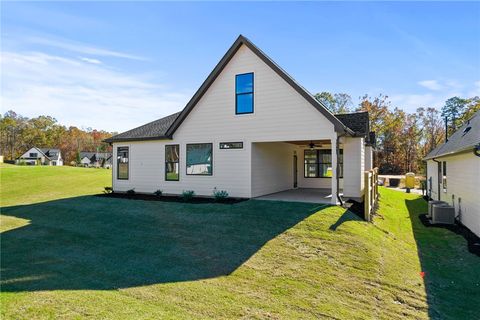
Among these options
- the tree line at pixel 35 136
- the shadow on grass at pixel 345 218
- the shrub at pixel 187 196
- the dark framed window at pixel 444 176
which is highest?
the tree line at pixel 35 136

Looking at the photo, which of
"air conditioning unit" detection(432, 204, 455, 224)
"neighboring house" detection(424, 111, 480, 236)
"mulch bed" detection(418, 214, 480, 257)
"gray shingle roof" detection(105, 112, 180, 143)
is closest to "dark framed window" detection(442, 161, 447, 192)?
"neighboring house" detection(424, 111, 480, 236)

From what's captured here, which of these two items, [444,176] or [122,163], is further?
[122,163]

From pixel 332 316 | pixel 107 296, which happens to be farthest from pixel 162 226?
pixel 332 316

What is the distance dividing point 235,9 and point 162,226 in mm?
9558

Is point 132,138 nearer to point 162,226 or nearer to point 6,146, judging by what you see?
point 162,226

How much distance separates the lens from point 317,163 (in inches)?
727

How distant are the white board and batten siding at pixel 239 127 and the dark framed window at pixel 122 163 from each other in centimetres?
178

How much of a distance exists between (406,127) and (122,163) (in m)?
43.7

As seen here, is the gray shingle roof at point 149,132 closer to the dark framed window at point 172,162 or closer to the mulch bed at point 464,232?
the dark framed window at point 172,162

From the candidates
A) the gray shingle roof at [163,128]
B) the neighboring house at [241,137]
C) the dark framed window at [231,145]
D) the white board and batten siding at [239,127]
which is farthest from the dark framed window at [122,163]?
the dark framed window at [231,145]

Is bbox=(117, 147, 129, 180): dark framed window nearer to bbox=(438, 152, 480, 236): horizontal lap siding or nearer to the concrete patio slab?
the concrete patio slab

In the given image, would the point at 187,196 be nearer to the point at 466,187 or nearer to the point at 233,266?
the point at 233,266

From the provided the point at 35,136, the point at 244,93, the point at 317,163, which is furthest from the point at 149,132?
the point at 35,136

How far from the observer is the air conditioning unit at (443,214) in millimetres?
11758
